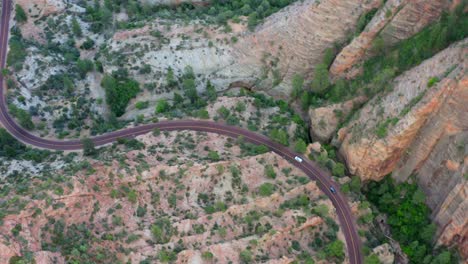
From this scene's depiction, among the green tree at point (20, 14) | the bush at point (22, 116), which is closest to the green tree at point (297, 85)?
the bush at point (22, 116)

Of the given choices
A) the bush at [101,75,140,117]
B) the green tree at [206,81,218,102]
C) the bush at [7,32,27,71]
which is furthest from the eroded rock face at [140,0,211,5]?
the bush at [7,32,27,71]

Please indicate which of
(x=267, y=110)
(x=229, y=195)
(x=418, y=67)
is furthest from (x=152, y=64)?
(x=418, y=67)

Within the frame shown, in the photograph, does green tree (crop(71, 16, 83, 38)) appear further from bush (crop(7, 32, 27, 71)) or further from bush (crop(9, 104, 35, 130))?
bush (crop(9, 104, 35, 130))

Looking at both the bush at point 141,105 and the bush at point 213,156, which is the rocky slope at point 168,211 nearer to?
the bush at point 213,156

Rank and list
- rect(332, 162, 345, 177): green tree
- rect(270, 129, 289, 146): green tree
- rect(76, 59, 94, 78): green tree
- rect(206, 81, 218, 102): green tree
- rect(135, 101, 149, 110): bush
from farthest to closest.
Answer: rect(76, 59, 94, 78): green tree, rect(135, 101, 149, 110): bush, rect(206, 81, 218, 102): green tree, rect(270, 129, 289, 146): green tree, rect(332, 162, 345, 177): green tree

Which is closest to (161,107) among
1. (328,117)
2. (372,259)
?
(328,117)

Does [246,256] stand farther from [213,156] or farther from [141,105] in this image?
[141,105]

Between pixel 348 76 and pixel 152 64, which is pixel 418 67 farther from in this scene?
pixel 152 64
